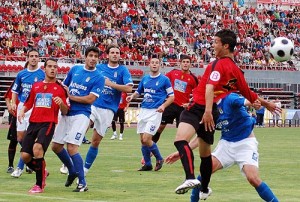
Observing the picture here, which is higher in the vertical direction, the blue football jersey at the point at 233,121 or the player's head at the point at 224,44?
the player's head at the point at 224,44

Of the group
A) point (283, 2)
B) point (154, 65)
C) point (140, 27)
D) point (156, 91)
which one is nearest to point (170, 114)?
point (156, 91)

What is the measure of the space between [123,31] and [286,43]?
38127mm

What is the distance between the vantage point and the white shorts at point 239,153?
10922 millimetres

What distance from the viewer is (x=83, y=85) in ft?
47.7

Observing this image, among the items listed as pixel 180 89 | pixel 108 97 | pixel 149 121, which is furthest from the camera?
pixel 180 89

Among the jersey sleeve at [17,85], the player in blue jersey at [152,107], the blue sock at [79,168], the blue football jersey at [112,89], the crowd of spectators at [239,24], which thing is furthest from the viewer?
the crowd of spectators at [239,24]

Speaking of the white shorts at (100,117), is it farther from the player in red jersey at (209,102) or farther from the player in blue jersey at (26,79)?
→ the player in red jersey at (209,102)

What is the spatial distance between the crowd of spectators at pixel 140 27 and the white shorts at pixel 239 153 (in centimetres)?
3177

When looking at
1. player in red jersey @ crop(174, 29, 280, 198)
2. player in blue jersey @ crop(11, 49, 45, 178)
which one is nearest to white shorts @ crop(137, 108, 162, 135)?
player in blue jersey @ crop(11, 49, 45, 178)

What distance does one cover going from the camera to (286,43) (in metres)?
15.1

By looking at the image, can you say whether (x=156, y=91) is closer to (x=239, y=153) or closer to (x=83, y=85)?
(x=83, y=85)

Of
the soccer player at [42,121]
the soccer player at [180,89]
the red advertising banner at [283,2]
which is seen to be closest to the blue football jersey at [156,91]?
the soccer player at [180,89]

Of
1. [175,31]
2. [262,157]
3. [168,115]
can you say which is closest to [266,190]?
[168,115]

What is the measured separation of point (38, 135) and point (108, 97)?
3.19 m
